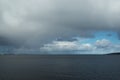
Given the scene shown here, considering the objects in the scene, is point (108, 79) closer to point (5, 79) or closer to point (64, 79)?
point (64, 79)

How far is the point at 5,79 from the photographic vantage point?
11531cm

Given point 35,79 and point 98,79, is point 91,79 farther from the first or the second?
point 35,79

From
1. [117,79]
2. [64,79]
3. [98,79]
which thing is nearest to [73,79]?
[64,79]

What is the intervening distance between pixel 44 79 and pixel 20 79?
37.3 ft

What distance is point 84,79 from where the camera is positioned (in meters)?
115

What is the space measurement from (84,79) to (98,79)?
7.04m

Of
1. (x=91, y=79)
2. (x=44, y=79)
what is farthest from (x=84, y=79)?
(x=44, y=79)

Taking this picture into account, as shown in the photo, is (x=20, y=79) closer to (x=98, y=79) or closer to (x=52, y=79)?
(x=52, y=79)

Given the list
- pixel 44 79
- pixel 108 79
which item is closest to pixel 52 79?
pixel 44 79

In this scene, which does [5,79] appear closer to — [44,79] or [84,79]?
[44,79]

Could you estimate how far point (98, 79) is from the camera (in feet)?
383

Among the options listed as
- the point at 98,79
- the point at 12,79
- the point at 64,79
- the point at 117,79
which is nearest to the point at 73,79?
the point at 64,79

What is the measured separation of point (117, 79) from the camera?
118 m

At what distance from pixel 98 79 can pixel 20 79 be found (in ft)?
123
